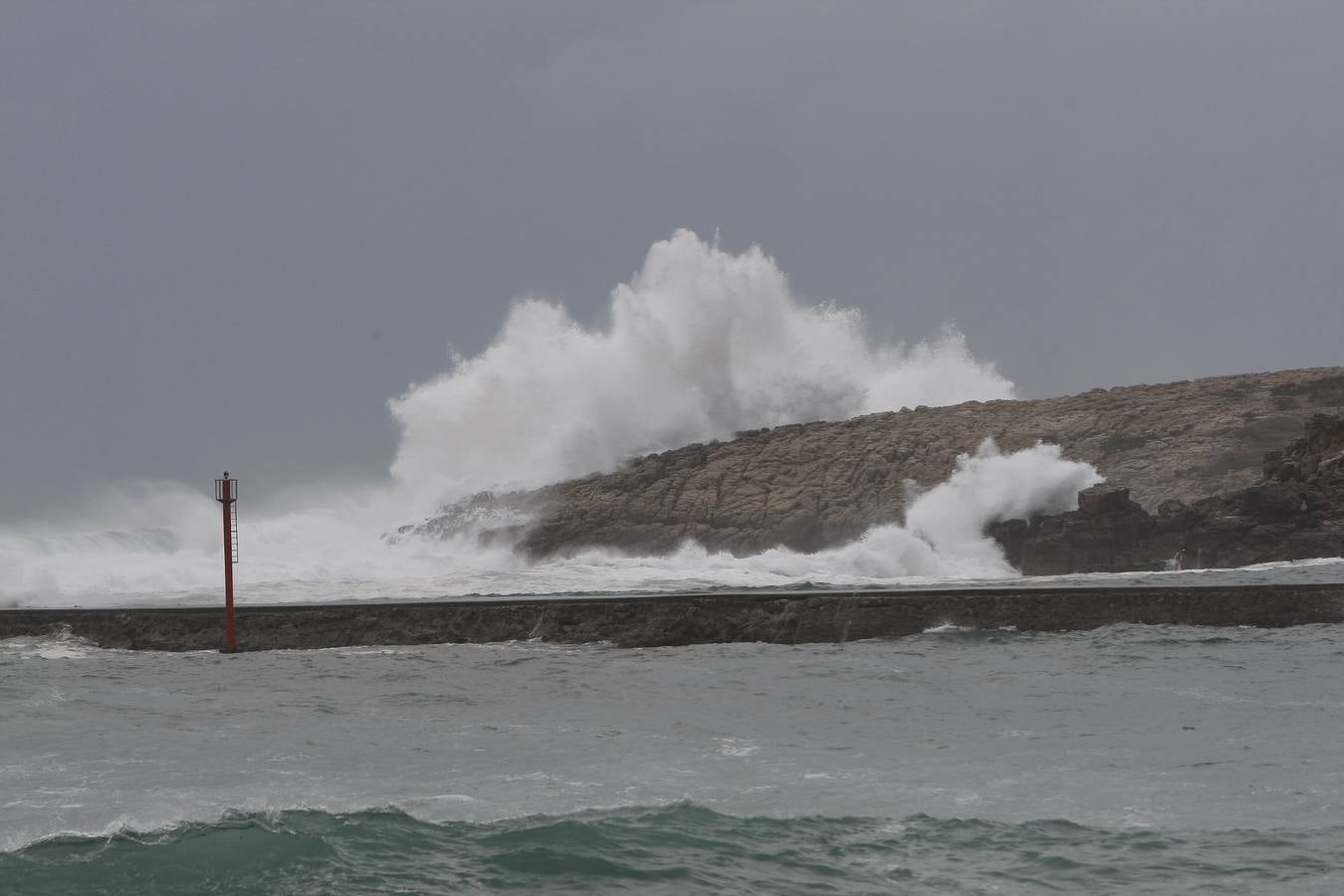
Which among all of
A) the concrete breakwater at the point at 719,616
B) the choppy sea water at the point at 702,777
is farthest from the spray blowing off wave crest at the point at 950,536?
the choppy sea water at the point at 702,777

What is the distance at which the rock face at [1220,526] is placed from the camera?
36281 millimetres

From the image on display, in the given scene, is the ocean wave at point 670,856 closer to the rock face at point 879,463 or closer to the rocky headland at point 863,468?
the rocky headland at point 863,468

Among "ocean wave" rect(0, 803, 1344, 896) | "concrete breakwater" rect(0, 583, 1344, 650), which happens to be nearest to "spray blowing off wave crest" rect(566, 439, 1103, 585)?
"concrete breakwater" rect(0, 583, 1344, 650)

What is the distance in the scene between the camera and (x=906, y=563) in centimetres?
4450

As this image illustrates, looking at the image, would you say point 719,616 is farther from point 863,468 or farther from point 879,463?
point 879,463

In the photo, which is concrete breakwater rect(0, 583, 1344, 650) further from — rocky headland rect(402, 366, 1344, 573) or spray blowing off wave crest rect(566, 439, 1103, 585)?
rocky headland rect(402, 366, 1344, 573)

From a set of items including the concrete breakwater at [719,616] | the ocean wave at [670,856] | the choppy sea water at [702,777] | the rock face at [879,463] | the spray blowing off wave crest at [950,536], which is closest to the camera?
the ocean wave at [670,856]

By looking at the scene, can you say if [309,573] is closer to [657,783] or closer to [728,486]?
[728,486]

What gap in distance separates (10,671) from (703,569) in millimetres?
26688

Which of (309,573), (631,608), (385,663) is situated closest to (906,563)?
(309,573)

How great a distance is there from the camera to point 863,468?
58.2 m

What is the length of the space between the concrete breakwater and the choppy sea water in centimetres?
246

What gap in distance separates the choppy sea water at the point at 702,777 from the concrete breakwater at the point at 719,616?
246cm

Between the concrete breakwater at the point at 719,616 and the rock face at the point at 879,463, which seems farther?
the rock face at the point at 879,463
